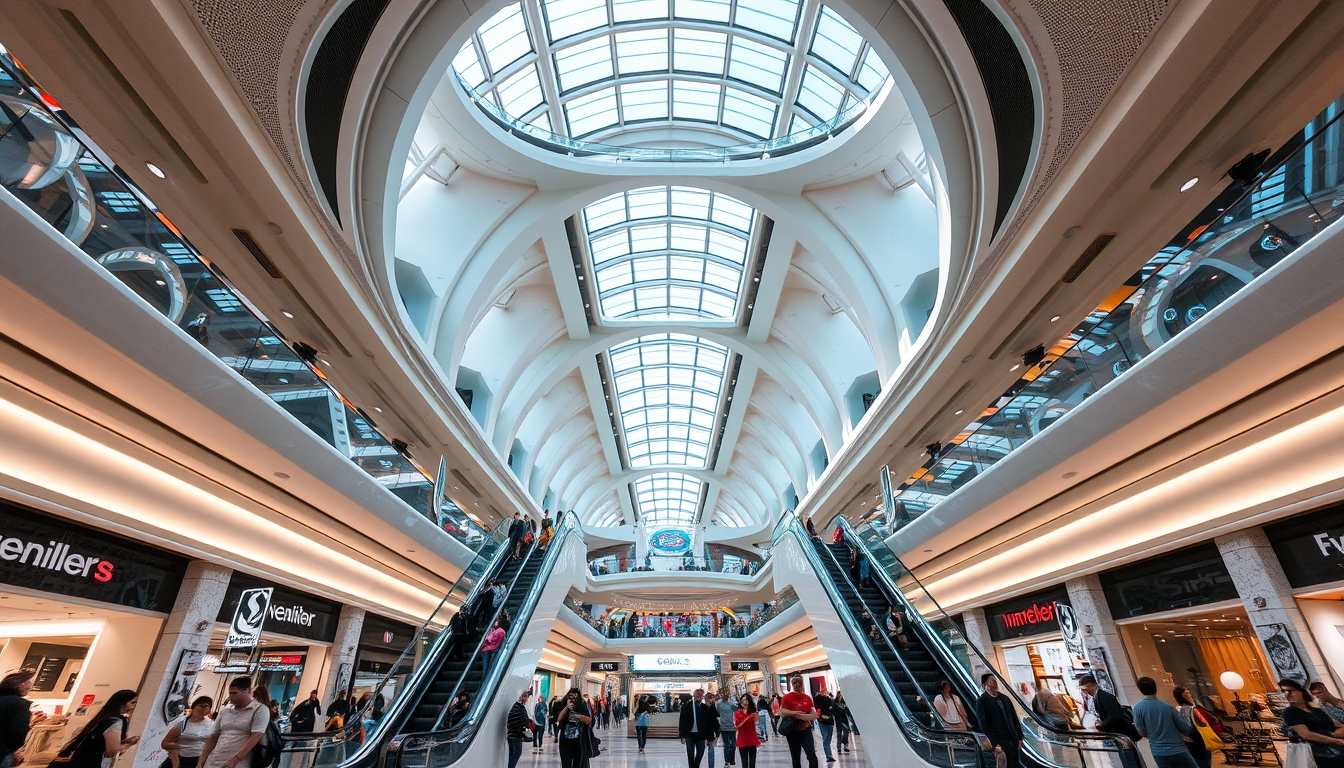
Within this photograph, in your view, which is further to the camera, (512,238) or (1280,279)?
(512,238)

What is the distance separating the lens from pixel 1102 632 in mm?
10664

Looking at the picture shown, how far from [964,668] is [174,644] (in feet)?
34.4

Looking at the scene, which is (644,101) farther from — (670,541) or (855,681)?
(670,541)

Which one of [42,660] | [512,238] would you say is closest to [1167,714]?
[512,238]

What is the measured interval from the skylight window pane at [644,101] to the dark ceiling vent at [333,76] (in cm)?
1077

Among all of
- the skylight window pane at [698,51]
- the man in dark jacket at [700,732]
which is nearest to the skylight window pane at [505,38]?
the skylight window pane at [698,51]

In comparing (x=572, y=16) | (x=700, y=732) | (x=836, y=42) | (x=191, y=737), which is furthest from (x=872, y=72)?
(x=191, y=737)

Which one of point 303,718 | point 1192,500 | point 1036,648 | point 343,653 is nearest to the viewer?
point 1192,500

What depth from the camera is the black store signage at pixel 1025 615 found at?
12.0m

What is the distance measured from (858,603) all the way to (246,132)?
10.1 m

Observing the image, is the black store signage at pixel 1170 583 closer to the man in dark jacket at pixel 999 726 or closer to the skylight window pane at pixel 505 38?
the man in dark jacket at pixel 999 726

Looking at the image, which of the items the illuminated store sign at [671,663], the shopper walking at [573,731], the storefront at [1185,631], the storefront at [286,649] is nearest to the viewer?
the shopper walking at [573,731]

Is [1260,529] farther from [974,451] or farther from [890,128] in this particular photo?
[890,128]

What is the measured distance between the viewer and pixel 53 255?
14.8 ft
